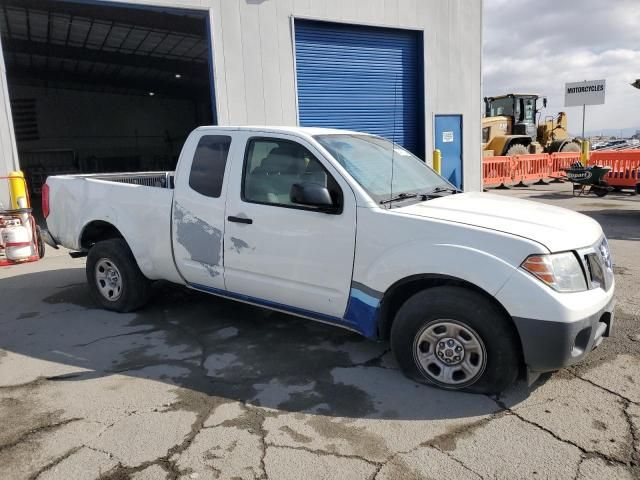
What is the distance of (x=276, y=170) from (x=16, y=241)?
5.25 meters

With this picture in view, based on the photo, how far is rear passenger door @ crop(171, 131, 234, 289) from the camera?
4234 mm

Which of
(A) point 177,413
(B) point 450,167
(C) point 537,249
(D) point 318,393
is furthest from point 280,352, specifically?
(B) point 450,167

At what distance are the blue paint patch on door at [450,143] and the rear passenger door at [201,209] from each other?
10.1 meters

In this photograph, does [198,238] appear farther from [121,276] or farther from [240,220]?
[121,276]

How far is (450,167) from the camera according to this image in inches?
552

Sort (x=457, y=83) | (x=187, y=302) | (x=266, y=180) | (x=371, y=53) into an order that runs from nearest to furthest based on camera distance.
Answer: (x=266, y=180) < (x=187, y=302) < (x=371, y=53) < (x=457, y=83)

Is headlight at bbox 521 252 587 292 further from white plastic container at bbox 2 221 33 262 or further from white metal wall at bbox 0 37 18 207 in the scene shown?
white metal wall at bbox 0 37 18 207

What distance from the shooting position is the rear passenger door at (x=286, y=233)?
11.8 feet

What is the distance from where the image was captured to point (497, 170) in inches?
706

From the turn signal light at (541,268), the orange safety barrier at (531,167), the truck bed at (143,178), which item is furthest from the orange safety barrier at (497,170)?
the turn signal light at (541,268)

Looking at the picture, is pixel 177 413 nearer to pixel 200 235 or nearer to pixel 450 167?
pixel 200 235

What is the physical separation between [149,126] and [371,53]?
25522 millimetres

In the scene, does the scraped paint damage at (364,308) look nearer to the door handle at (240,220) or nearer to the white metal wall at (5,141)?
the door handle at (240,220)

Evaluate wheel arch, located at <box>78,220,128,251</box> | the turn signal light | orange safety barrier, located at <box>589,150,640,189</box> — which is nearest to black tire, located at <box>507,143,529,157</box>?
orange safety barrier, located at <box>589,150,640,189</box>
